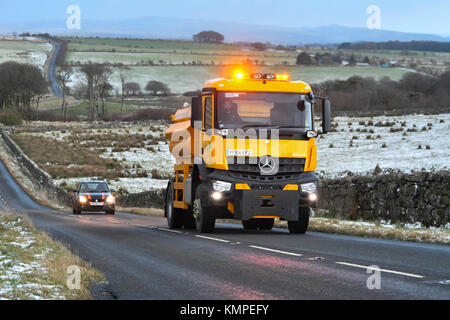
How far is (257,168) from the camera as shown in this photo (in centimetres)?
1883

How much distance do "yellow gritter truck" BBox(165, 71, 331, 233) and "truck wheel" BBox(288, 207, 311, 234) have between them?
0.03 m

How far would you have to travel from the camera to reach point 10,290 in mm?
9344

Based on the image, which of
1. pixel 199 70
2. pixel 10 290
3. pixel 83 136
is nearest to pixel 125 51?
pixel 199 70

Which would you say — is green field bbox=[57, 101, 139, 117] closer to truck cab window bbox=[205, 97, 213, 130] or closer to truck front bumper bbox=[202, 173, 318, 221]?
truck cab window bbox=[205, 97, 213, 130]

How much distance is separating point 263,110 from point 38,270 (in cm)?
894

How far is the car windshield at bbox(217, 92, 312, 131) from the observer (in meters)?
18.9

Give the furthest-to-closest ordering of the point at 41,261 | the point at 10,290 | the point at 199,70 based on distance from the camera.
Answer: the point at 199,70 < the point at 41,261 < the point at 10,290

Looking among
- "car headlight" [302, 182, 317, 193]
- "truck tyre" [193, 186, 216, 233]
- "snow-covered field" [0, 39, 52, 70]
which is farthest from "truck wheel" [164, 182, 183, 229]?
"snow-covered field" [0, 39, 52, 70]

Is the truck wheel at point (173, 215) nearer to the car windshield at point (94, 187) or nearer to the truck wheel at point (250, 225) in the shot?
the truck wheel at point (250, 225)

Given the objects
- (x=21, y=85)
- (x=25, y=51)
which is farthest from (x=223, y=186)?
(x=25, y=51)

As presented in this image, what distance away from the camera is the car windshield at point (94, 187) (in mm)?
39781

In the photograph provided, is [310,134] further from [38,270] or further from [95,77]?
[95,77]

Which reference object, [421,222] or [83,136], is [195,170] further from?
[83,136]
